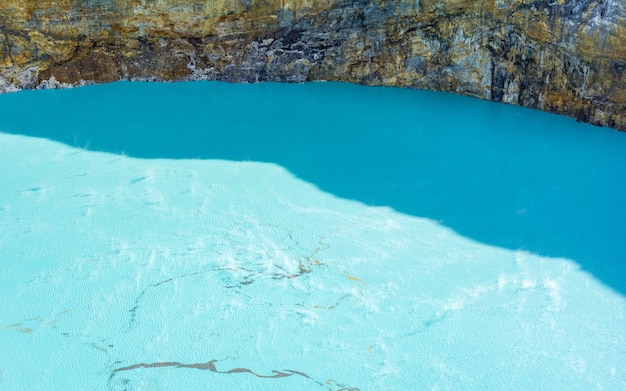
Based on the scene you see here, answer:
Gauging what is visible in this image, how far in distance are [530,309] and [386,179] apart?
2.24 meters

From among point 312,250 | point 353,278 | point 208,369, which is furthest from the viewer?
point 312,250

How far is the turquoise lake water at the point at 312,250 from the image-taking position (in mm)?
3760

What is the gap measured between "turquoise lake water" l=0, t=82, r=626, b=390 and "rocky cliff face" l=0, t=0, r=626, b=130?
80 centimetres

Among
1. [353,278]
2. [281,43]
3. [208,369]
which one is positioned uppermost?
[281,43]

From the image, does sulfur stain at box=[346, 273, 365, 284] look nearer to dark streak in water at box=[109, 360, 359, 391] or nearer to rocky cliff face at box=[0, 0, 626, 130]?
dark streak in water at box=[109, 360, 359, 391]

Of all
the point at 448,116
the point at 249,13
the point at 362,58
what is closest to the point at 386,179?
the point at 448,116

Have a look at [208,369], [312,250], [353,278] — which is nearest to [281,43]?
[312,250]

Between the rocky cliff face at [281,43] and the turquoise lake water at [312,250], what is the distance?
0.80 metres

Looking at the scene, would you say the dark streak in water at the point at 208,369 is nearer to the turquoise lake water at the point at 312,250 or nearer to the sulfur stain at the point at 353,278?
the turquoise lake water at the point at 312,250

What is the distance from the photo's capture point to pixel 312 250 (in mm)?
4965

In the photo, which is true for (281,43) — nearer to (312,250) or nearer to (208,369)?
(312,250)

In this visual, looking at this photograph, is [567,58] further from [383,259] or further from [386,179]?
[383,259]

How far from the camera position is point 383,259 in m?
4.83

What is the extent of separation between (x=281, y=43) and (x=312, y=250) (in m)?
5.19
